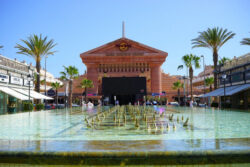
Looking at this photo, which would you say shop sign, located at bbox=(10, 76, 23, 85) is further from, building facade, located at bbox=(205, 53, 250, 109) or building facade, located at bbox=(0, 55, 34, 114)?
building facade, located at bbox=(205, 53, 250, 109)

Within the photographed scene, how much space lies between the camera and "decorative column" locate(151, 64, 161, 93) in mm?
75750

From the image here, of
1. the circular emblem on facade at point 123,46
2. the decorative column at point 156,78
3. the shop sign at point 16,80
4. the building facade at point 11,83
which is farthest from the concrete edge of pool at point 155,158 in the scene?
the circular emblem on facade at point 123,46

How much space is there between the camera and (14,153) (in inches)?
228

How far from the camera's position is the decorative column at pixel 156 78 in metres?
75.8

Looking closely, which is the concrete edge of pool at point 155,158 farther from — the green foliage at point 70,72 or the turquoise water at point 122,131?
the green foliage at point 70,72

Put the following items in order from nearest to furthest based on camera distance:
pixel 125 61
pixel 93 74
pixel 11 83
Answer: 1. pixel 11 83
2. pixel 125 61
3. pixel 93 74

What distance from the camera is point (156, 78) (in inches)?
3000

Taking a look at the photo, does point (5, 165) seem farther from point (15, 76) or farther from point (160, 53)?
point (160, 53)

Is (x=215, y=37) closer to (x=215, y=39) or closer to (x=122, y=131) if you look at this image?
(x=215, y=39)

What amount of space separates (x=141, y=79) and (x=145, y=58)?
36.2ft

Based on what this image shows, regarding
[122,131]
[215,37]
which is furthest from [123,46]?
[122,131]

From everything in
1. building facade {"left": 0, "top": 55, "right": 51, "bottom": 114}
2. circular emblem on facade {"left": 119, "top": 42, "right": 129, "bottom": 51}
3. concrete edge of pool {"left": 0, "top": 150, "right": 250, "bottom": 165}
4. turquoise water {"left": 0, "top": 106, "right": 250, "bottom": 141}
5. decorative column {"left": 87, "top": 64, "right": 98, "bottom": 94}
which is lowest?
turquoise water {"left": 0, "top": 106, "right": 250, "bottom": 141}

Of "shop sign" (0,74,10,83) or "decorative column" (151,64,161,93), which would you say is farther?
"decorative column" (151,64,161,93)

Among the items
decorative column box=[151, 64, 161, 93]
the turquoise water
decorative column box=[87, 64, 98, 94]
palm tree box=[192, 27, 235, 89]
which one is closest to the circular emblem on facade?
decorative column box=[87, 64, 98, 94]
